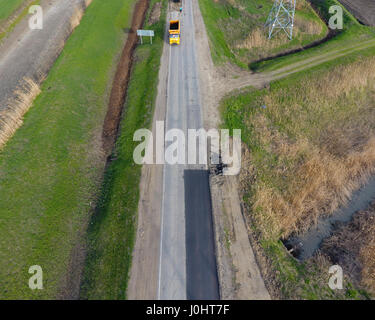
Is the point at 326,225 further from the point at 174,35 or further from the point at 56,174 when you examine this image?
the point at 174,35

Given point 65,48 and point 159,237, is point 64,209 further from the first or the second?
point 65,48

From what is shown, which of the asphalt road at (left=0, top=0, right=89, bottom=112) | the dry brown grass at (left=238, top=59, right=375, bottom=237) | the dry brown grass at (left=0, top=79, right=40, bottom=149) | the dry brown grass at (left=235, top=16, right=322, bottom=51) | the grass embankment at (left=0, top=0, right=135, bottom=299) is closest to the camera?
the grass embankment at (left=0, top=0, right=135, bottom=299)

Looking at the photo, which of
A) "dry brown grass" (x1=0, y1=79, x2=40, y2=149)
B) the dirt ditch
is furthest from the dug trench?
"dry brown grass" (x1=0, y1=79, x2=40, y2=149)

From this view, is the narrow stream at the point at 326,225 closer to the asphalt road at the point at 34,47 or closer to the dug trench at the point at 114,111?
the dug trench at the point at 114,111

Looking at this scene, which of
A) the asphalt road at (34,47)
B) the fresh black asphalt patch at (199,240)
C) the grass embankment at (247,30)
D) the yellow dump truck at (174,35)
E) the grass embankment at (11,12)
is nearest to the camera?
the fresh black asphalt patch at (199,240)

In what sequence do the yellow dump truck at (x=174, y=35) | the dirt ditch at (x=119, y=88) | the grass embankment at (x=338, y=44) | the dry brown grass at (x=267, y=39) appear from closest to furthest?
the dirt ditch at (x=119, y=88), the yellow dump truck at (x=174, y=35), the grass embankment at (x=338, y=44), the dry brown grass at (x=267, y=39)

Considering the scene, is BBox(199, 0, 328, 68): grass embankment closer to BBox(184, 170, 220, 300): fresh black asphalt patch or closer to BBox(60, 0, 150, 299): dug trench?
BBox(60, 0, 150, 299): dug trench

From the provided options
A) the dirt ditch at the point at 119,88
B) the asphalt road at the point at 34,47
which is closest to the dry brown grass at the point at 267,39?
the dirt ditch at the point at 119,88
